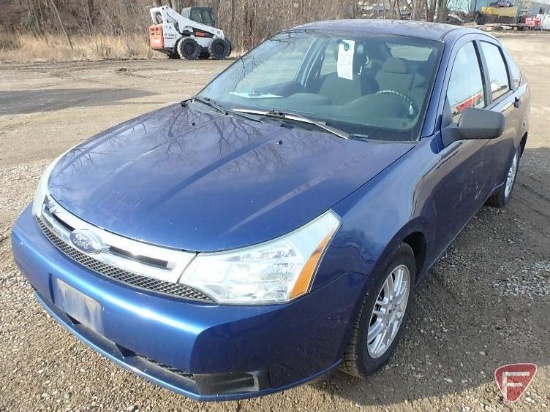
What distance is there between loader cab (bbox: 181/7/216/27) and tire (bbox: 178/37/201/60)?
134 centimetres

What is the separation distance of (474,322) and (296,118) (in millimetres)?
1614

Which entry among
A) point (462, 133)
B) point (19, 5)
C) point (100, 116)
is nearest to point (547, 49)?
point (100, 116)

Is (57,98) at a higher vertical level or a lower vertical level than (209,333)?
lower

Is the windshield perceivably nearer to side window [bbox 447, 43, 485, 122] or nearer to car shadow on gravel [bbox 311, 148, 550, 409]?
side window [bbox 447, 43, 485, 122]

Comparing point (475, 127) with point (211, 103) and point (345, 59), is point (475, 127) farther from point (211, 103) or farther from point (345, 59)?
point (211, 103)

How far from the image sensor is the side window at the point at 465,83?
3025 mm

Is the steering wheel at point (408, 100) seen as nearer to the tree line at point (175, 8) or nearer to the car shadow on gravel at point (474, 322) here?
the car shadow on gravel at point (474, 322)

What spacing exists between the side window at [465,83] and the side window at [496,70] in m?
0.28

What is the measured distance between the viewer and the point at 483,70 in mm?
3596

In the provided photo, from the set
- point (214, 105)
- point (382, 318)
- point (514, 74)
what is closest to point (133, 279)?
point (382, 318)

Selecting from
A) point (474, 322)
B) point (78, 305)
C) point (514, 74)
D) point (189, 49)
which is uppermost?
point (514, 74)

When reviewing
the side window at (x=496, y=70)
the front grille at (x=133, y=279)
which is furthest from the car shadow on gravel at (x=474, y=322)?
the side window at (x=496, y=70)

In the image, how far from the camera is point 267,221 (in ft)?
6.26

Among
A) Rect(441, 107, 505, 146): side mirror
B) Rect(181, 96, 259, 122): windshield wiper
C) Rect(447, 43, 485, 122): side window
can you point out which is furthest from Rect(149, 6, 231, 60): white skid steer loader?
Rect(441, 107, 505, 146): side mirror
